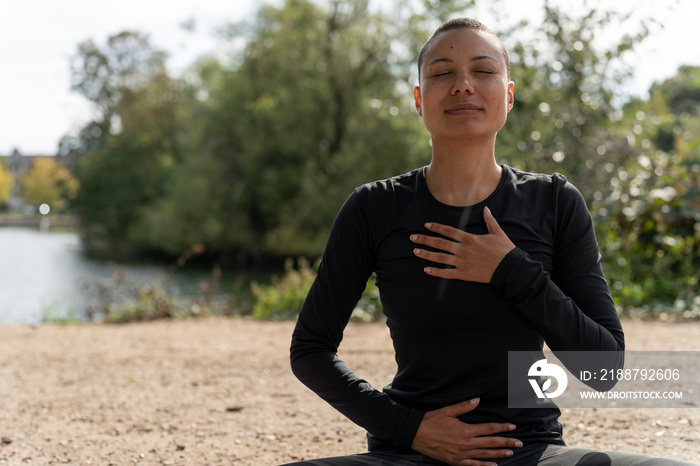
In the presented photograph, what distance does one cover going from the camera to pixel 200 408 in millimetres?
4488

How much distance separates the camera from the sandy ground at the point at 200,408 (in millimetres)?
3562

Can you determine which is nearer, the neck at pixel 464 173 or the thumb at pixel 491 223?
the thumb at pixel 491 223

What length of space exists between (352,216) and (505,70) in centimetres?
61

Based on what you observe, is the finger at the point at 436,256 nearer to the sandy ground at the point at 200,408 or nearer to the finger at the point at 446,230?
the finger at the point at 446,230

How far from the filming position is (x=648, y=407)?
4.12 m

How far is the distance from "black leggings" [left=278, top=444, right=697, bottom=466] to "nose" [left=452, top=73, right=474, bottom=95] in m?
0.96

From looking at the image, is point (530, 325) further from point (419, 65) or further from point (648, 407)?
point (648, 407)

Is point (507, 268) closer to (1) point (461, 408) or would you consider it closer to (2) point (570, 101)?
(1) point (461, 408)

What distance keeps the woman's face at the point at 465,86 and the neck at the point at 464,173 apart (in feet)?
0.16

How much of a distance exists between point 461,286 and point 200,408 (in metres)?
3.08

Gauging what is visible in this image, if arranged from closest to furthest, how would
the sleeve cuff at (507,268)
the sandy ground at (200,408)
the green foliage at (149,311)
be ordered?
the sleeve cuff at (507,268) < the sandy ground at (200,408) < the green foliage at (149,311)

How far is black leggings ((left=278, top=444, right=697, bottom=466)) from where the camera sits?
179cm

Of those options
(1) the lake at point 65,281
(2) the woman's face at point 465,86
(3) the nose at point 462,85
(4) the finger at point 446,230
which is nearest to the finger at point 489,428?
(4) the finger at point 446,230

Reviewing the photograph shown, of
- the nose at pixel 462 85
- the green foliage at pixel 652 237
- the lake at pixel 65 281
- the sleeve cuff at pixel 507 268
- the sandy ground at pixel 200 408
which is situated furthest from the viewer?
the lake at pixel 65 281
